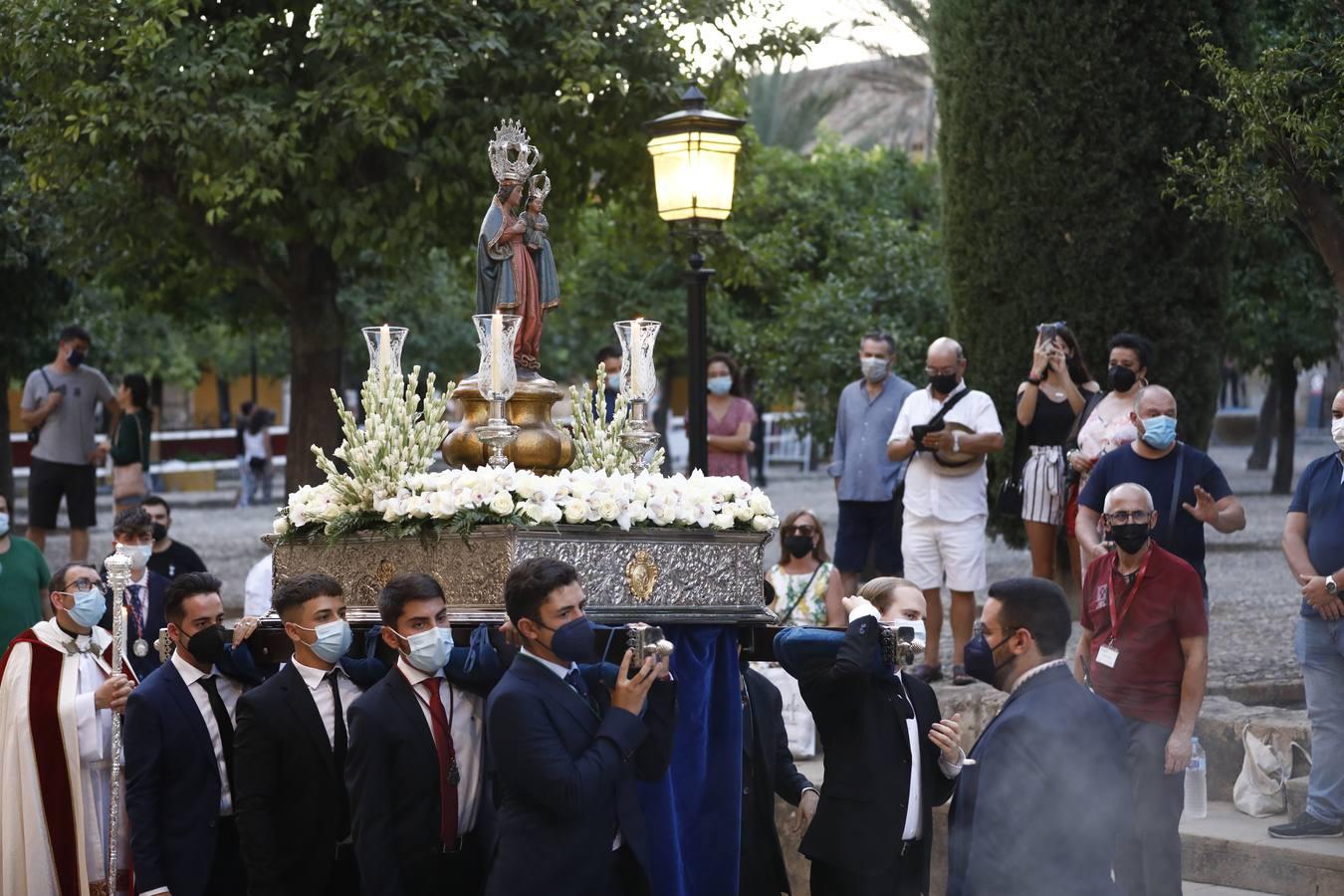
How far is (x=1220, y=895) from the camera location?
814 cm

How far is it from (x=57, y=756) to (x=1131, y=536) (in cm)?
446

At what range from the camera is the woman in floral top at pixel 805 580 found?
1000 cm

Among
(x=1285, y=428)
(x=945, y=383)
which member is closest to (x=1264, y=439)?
(x=1285, y=428)

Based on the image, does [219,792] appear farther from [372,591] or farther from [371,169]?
[371,169]

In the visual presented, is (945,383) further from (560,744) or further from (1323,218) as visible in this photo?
(560,744)

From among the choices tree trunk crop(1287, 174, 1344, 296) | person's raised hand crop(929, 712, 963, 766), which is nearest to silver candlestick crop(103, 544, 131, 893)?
person's raised hand crop(929, 712, 963, 766)

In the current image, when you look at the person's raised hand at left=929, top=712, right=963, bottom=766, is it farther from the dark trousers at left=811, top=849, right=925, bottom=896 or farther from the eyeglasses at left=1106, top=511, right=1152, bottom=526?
the eyeglasses at left=1106, top=511, right=1152, bottom=526

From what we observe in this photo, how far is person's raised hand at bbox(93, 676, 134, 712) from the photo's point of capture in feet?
24.1

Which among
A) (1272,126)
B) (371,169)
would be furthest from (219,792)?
(371,169)

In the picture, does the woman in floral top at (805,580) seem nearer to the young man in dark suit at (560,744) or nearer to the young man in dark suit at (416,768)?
the young man in dark suit at (416,768)

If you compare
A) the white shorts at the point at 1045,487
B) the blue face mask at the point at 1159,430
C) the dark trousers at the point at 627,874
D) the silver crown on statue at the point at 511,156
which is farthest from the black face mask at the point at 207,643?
the white shorts at the point at 1045,487

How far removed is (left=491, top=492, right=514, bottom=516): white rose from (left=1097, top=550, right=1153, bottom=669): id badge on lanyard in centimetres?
263

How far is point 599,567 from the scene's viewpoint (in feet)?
22.4

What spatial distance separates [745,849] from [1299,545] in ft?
9.78
